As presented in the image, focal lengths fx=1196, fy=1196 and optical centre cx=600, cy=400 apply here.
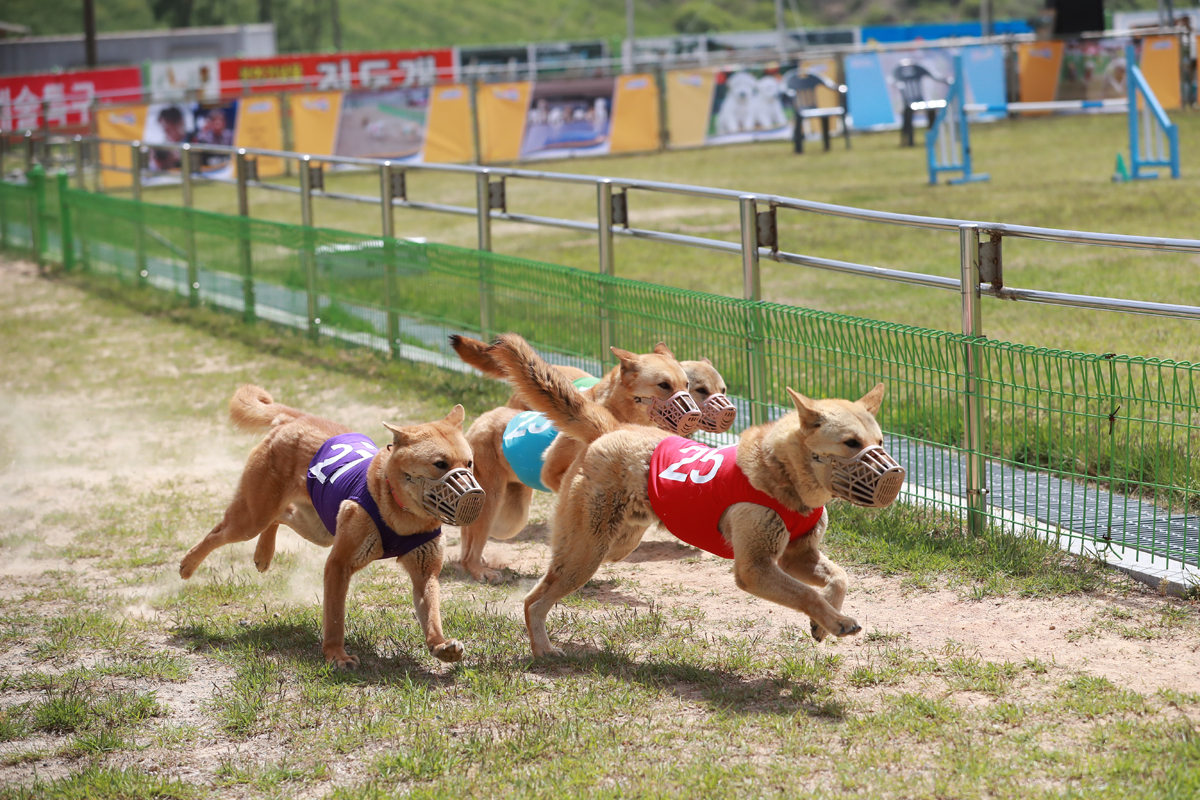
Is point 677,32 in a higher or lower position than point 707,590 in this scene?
higher

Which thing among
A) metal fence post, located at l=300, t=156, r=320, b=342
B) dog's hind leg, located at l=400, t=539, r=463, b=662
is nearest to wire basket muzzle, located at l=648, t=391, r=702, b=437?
dog's hind leg, located at l=400, t=539, r=463, b=662

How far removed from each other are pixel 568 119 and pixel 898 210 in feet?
44.5

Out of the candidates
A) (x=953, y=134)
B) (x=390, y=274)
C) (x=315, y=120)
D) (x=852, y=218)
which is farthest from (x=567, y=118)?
(x=852, y=218)

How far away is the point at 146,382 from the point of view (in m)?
10.7

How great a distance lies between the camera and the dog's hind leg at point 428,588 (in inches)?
183

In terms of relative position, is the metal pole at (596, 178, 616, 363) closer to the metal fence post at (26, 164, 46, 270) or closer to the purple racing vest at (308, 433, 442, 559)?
the purple racing vest at (308, 433, 442, 559)

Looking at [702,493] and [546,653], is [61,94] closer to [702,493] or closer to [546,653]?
[546,653]

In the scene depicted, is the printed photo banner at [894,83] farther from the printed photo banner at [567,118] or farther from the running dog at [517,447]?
the running dog at [517,447]

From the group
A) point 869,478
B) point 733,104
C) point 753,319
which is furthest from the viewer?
point 733,104

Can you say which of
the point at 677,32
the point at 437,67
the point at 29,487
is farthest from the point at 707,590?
the point at 677,32

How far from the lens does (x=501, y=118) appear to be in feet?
92.2

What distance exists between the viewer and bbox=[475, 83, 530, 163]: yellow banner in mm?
28031

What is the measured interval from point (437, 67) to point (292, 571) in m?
35.2

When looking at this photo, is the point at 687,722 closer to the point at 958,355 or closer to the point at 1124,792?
the point at 1124,792
